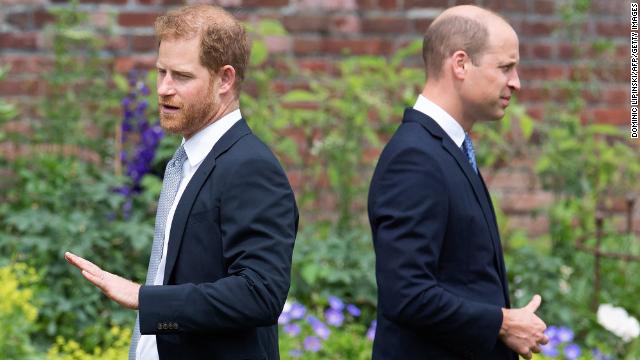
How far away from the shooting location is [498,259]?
3.32 meters

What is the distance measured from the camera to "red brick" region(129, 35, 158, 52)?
6.21 meters

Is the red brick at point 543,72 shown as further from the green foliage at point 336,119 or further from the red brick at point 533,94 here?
the green foliage at point 336,119

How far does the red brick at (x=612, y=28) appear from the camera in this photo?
6.82 metres

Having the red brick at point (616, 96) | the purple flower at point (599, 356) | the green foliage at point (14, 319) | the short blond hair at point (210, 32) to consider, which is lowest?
the purple flower at point (599, 356)

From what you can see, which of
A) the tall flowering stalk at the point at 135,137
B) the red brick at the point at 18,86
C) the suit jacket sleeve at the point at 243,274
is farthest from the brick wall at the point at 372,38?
the suit jacket sleeve at the point at 243,274

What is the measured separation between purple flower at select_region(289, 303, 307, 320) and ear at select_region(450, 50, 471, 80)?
2.05m

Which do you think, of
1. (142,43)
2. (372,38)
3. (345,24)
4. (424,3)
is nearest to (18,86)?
(142,43)

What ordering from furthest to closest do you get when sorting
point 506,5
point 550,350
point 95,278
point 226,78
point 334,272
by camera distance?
point 506,5 < point 334,272 < point 550,350 < point 226,78 < point 95,278

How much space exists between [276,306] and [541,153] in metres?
3.66

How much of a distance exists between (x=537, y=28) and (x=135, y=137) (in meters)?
2.36

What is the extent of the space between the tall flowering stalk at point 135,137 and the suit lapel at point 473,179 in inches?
99.7

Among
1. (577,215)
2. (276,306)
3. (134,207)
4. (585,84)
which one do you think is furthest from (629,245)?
(276,306)

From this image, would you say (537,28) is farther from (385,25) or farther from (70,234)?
(70,234)

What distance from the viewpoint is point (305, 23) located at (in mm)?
6375
